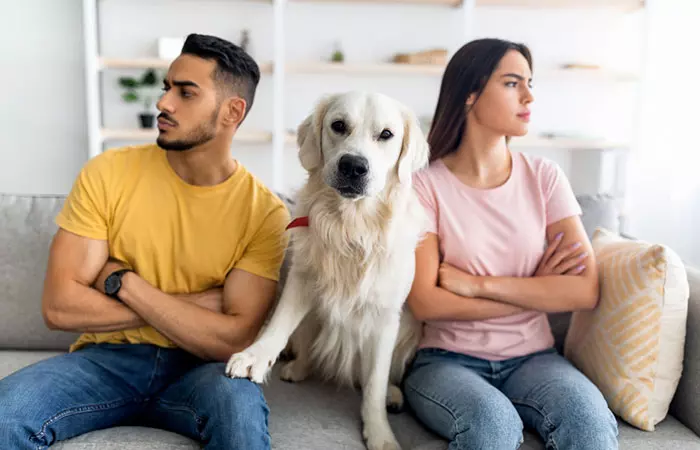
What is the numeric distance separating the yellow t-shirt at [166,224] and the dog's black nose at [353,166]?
34 centimetres

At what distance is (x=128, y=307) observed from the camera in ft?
4.95

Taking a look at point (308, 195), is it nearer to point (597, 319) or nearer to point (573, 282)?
point (573, 282)

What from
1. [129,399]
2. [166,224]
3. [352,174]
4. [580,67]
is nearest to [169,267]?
[166,224]

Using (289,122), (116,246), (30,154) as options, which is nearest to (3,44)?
(30,154)

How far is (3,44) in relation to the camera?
402 cm

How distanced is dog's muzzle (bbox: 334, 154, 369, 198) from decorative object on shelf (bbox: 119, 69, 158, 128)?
114 inches

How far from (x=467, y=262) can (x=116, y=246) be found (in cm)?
93

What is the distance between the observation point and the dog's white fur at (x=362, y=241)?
4.91 feet

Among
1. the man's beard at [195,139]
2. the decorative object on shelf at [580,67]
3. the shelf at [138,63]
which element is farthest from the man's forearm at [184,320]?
the decorative object on shelf at [580,67]

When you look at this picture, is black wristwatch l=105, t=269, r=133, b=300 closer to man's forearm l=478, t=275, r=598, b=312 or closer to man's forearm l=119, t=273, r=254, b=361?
man's forearm l=119, t=273, r=254, b=361

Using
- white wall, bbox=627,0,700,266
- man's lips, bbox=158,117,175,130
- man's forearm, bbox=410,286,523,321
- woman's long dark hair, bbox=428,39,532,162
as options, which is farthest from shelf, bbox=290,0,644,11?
man's forearm, bbox=410,286,523,321

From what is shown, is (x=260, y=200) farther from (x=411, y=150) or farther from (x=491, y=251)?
(x=491, y=251)

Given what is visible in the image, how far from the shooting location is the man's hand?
161cm

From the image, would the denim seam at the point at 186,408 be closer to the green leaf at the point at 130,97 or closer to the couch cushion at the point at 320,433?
the couch cushion at the point at 320,433
